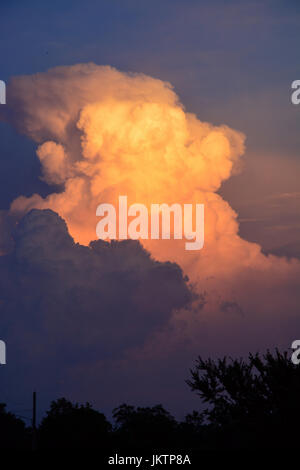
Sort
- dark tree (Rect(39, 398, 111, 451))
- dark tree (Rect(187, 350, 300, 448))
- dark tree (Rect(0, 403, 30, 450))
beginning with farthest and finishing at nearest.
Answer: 1. dark tree (Rect(0, 403, 30, 450))
2. dark tree (Rect(39, 398, 111, 451))
3. dark tree (Rect(187, 350, 300, 448))

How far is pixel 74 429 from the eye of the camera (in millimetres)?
96750

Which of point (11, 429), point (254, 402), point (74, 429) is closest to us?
point (254, 402)

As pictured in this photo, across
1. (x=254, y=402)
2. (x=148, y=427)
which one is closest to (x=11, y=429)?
(x=148, y=427)

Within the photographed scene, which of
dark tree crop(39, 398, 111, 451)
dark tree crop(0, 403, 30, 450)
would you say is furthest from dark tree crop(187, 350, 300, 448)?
dark tree crop(0, 403, 30, 450)

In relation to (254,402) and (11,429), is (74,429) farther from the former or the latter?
(254,402)

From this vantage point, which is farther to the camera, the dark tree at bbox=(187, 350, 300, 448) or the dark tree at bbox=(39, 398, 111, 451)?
the dark tree at bbox=(39, 398, 111, 451)

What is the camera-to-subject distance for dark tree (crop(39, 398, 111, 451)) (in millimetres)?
91188

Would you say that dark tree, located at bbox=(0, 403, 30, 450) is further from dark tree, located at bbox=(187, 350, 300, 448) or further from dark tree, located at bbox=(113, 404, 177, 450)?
dark tree, located at bbox=(187, 350, 300, 448)

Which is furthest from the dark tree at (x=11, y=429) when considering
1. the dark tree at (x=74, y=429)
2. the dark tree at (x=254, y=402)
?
the dark tree at (x=254, y=402)

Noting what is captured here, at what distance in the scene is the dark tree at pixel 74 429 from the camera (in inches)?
3590

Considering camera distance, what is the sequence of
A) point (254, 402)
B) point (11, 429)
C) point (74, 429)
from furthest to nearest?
point (11, 429), point (74, 429), point (254, 402)

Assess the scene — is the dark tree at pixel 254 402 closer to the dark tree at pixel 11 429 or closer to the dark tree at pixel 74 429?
the dark tree at pixel 74 429

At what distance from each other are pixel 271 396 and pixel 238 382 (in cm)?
264
